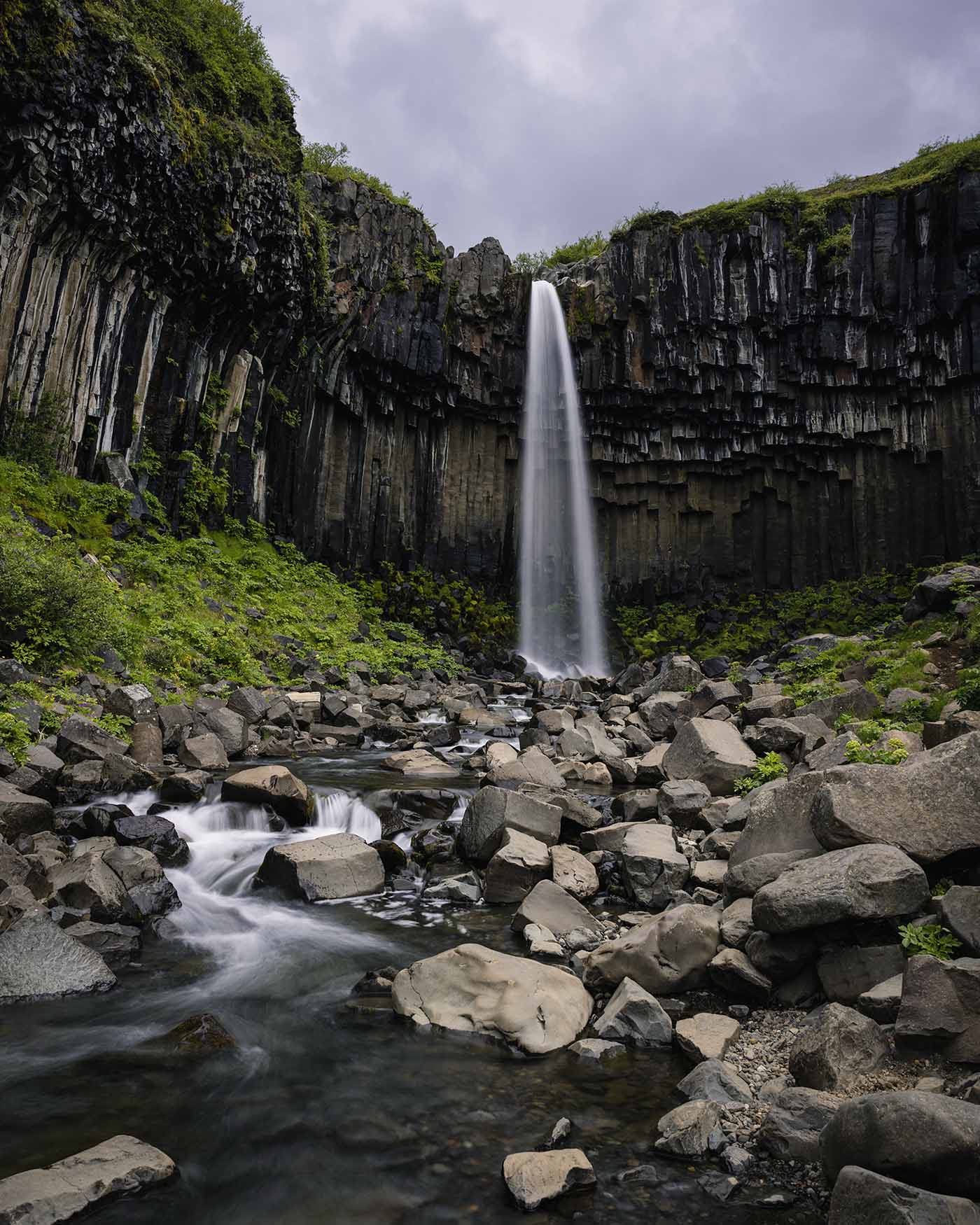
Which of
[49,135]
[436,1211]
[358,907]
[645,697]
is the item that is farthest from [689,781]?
[49,135]

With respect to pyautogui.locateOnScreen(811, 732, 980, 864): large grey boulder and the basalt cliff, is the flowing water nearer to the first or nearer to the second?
pyautogui.locateOnScreen(811, 732, 980, 864): large grey boulder

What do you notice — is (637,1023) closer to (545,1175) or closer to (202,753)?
(545,1175)

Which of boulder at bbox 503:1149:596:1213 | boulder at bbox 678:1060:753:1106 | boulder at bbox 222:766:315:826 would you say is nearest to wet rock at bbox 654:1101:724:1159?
boulder at bbox 678:1060:753:1106

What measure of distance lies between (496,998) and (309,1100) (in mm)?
1311

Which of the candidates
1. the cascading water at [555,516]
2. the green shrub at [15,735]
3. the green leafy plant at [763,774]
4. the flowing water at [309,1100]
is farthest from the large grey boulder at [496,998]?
the cascading water at [555,516]

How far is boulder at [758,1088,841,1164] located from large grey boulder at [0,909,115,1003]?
4474 mm

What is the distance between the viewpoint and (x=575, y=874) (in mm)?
7035

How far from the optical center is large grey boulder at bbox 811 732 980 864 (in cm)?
461

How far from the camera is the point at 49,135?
15938mm

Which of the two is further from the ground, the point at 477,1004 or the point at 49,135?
the point at 49,135

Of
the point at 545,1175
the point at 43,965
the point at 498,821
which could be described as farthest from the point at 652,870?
the point at 43,965

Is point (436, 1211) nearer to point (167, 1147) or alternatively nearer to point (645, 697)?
point (167, 1147)

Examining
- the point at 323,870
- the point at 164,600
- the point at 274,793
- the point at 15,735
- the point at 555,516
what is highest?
the point at 555,516

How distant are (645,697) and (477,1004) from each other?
1478cm
